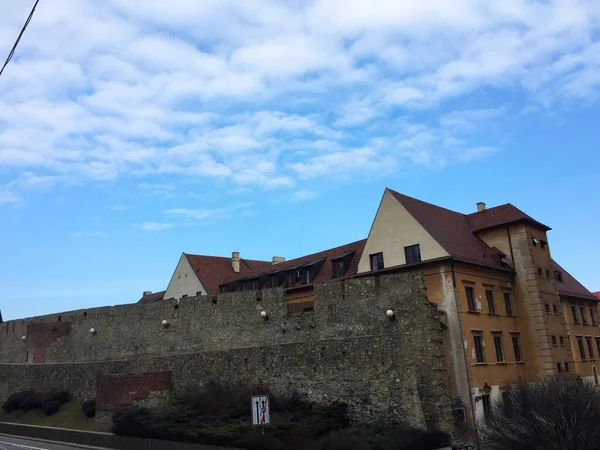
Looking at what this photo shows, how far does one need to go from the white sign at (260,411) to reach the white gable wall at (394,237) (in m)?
13.5

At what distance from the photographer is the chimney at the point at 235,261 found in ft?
161

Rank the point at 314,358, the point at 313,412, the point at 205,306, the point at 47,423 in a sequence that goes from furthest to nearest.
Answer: the point at 205,306
the point at 47,423
the point at 314,358
the point at 313,412

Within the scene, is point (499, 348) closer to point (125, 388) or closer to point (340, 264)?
point (340, 264)

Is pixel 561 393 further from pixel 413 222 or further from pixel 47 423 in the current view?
pixel 47 423

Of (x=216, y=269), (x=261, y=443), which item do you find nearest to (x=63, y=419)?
(x=261, y=443)

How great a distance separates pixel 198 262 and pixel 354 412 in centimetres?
2774

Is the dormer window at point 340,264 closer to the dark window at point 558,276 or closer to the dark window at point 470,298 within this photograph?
the dark window at point 470,298

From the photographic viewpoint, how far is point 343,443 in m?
18.7

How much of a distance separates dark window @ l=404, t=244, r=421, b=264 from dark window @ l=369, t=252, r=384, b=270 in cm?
184

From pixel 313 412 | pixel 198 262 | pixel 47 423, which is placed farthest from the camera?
pixel 198 262

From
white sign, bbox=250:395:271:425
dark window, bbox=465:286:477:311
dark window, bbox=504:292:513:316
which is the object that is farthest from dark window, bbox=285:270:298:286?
white sign, bbox=250:395:271:425

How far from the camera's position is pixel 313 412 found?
2273 cm

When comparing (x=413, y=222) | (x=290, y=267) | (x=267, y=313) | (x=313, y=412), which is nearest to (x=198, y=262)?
(x=290, y=267)

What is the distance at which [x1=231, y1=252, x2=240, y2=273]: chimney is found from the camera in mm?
48938
